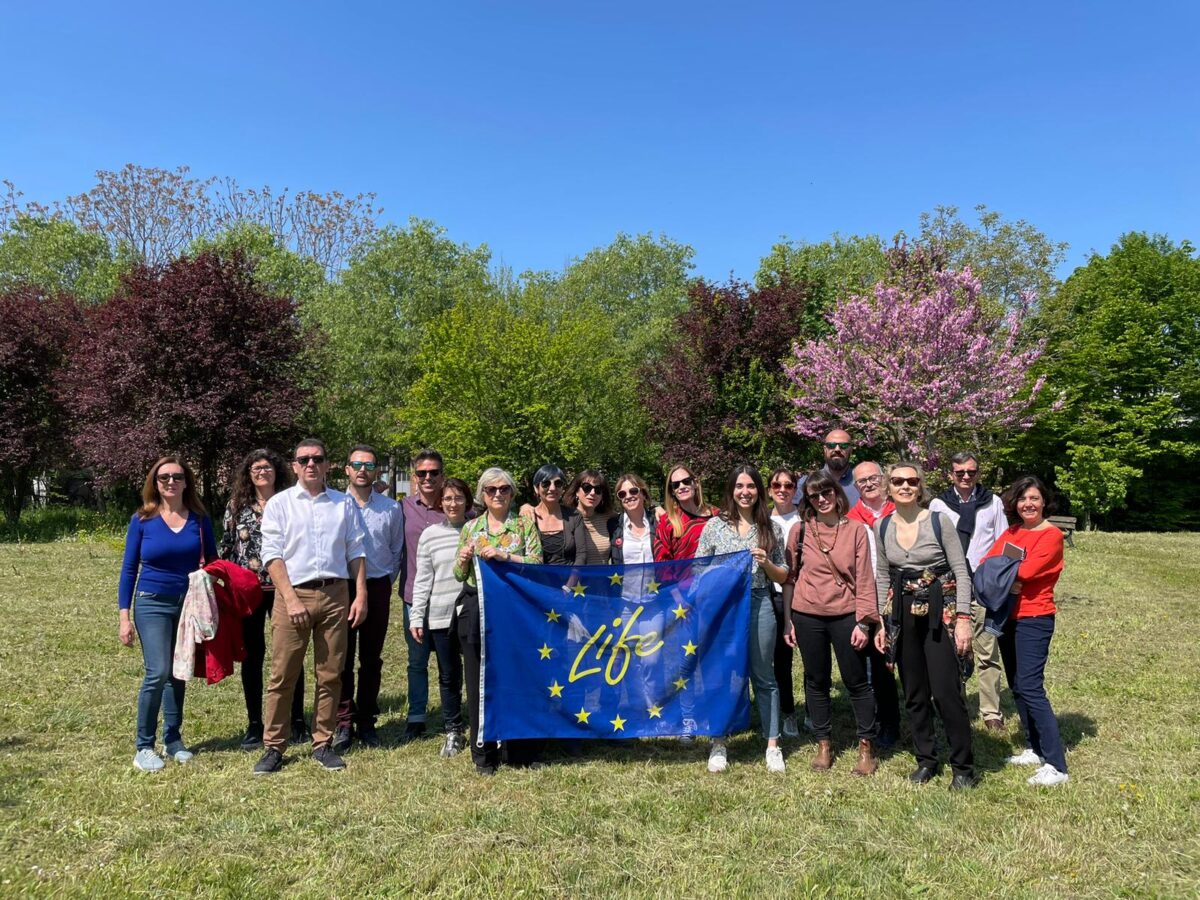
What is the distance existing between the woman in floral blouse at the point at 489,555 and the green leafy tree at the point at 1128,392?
28903 millimetres

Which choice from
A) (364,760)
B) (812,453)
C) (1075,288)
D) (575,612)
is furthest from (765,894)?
(1075,288)

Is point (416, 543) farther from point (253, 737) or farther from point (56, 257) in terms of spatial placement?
point (56, 257)

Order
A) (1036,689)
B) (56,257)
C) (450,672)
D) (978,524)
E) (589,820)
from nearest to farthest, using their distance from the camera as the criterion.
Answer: (589,820)
(1036,689)
(450,672)
(978,524)
(56,257)

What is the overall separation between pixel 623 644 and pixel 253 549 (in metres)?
2.79

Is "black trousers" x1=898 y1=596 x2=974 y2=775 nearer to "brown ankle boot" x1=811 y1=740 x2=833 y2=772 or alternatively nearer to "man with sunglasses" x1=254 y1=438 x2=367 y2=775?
"brown ankle boot" x1=811 y1=740 x2=833 y2=772

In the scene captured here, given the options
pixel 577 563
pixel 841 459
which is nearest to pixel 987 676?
pixel 841 459

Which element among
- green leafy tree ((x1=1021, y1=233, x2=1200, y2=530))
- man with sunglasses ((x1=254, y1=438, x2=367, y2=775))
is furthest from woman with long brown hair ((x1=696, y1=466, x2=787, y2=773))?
green leafy tree ((x1=1021, y1=233, x2=1200, y2=530))

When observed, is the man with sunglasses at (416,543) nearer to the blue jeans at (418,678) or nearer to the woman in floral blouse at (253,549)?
the blue jeans at (418,678)

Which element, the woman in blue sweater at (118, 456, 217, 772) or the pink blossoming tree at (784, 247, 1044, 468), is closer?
the woman in blue sweater at (118, 456, 217, 772)

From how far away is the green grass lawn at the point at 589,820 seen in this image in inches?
147

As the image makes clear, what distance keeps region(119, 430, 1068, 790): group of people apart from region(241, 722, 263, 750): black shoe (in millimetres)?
21

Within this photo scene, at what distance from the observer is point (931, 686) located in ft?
16.3

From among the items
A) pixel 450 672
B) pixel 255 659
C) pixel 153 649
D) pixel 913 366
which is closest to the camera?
pixel 153 649

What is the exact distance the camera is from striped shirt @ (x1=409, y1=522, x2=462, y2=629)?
5.72 m
